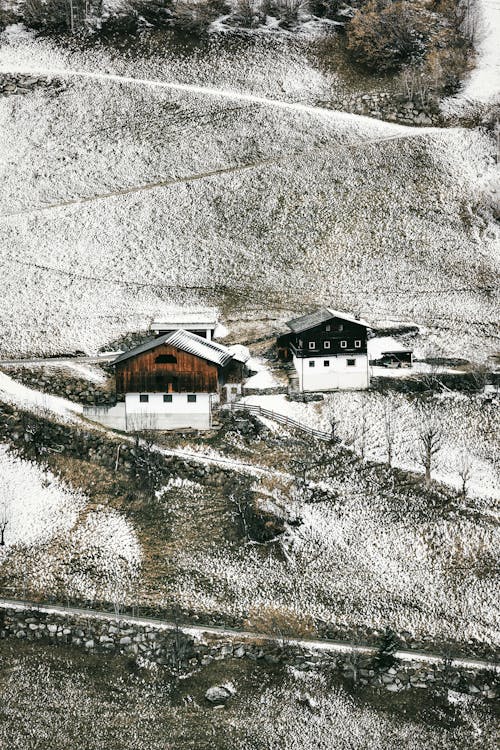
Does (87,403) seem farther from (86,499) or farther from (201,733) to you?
(201,733)

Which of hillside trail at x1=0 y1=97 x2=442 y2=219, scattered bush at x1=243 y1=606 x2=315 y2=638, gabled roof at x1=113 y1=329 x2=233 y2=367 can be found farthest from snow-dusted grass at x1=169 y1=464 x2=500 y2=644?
hillside trail at x1=0 y1=97 x2=442 y2=219

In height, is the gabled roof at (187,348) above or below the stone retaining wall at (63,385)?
above

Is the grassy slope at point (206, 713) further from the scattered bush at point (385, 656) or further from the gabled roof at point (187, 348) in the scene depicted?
the gabled roof at point (187, 348)

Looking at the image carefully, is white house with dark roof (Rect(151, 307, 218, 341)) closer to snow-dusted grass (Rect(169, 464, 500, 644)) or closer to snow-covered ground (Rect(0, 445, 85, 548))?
snow-covered ground (Rect(0, 445, 85, 548))

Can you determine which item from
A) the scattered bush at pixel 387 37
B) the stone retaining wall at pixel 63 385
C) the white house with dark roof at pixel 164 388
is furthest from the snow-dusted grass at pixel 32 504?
the scattered bush at pixel 387 37

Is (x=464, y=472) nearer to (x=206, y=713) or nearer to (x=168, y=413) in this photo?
(x=168, y=413)

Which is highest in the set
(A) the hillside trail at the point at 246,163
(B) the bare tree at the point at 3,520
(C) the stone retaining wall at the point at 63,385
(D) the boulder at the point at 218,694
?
(A) the hillside trail at the point at 246,163
